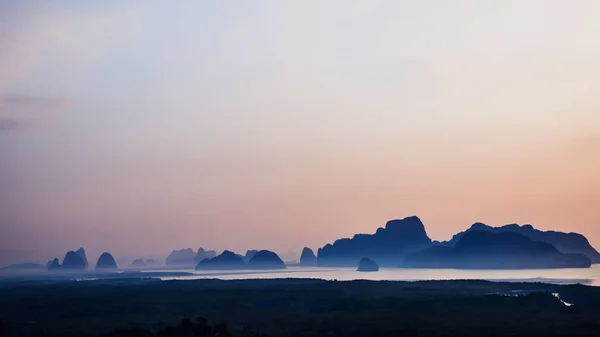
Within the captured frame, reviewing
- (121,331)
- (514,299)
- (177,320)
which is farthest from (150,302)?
(514,299)

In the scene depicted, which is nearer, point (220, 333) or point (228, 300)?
point (220, 333)

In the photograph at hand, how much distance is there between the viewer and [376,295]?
262 ft

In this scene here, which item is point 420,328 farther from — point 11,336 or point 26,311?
point 26,311

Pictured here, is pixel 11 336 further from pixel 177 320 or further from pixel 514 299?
pixel 514 299

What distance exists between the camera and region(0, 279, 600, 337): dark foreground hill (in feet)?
163

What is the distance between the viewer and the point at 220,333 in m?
39.7

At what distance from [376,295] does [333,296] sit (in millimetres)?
5258

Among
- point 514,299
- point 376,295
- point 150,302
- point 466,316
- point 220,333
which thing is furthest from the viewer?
point 376,295

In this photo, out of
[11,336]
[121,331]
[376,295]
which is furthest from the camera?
[376,295]

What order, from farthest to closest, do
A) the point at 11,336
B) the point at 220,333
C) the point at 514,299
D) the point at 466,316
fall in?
the point at 514,299 < the point at 466,316 < the point at 11,336 < the point at 220,333

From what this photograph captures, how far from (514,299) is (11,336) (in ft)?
147

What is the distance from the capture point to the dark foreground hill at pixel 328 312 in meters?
49.7

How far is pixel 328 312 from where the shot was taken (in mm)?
64000

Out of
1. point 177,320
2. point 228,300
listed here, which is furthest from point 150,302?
point 177,320
